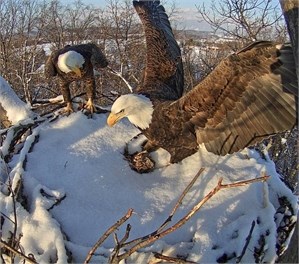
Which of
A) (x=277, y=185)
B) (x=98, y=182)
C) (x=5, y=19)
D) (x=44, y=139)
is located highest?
(x=5, y=19)

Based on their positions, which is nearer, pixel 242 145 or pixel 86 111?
pixel 242 145

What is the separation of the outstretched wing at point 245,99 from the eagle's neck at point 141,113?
0.21 metres

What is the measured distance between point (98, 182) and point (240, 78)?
2.62 ft

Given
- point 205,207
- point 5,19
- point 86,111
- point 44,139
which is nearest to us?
point 205,207

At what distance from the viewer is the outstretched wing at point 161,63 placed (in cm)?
319

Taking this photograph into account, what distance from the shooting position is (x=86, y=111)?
9.37 feet

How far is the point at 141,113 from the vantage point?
2.58m

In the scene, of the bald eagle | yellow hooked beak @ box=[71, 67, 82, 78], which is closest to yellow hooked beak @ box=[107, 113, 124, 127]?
the bald eagle

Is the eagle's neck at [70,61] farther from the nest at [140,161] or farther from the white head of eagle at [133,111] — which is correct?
the nest at [140,161]

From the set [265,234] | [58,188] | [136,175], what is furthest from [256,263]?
[58,188]

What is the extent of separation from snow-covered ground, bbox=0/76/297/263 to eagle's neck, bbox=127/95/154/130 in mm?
139

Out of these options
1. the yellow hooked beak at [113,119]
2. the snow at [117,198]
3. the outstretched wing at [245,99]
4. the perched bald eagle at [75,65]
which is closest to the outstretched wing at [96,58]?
the perched bald eagle at [75,65]

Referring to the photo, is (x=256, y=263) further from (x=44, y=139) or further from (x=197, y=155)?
(x=44, y=139)

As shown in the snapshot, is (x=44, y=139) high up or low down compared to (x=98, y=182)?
up
